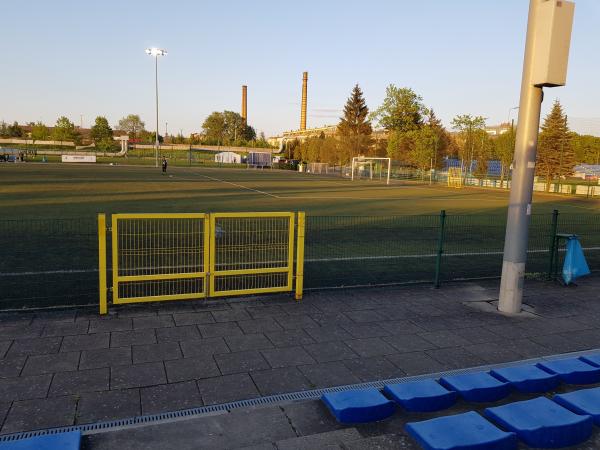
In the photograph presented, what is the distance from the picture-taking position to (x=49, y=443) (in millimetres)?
3613

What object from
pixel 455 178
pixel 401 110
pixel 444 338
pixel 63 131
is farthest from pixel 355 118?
pixel 444 338

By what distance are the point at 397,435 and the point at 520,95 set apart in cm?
567

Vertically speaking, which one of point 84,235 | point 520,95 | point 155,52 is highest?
point 155,52

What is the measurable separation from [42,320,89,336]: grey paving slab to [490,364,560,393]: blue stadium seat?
5059mm

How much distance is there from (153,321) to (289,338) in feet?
6.40

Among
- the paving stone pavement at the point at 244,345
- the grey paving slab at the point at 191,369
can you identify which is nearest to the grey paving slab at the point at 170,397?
the paving stone pavement at the point at 244,345

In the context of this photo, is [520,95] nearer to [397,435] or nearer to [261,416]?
[397,435]

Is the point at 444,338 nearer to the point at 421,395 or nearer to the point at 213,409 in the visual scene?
the point at 421,395

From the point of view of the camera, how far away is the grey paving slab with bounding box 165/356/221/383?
503 centimetres

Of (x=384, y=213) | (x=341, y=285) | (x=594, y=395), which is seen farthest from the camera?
(x=384, y=213)

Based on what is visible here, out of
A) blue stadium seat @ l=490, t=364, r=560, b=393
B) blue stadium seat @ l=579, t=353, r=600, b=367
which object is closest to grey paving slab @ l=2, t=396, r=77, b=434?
blue stadium seat @ l=490, t=364, r=560, b=393

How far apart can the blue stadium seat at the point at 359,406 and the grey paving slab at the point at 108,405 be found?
177 cm

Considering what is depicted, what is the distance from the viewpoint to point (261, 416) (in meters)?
4.27

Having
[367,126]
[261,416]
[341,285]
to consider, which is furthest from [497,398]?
[367,126]
